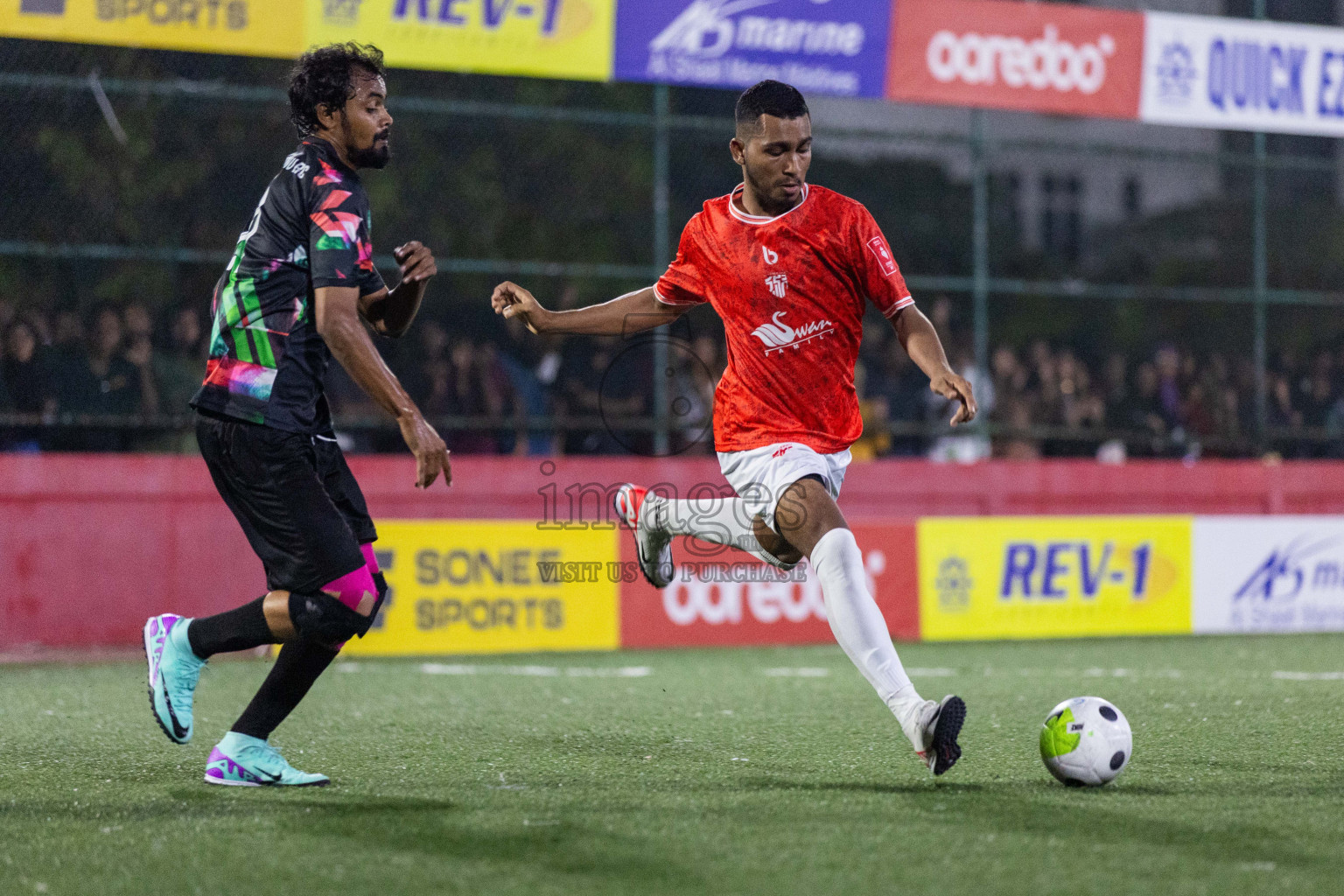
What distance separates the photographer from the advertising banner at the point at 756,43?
12.7m

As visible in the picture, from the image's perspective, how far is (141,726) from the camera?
671 cm

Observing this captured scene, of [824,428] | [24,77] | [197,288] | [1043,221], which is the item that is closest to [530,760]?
[824,428]

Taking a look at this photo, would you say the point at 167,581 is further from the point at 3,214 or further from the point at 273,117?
the point at 273,117

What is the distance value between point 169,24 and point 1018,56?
24.0 ft

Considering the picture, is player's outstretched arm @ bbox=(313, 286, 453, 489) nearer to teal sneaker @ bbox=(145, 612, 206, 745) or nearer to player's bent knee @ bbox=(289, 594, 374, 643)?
player's bent knee @ bbox=(289, 594, 374, 643)

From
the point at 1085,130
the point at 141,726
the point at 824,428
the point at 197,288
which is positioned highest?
the point at 1085,130

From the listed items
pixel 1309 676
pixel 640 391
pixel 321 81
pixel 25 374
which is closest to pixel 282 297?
pixel 321 81

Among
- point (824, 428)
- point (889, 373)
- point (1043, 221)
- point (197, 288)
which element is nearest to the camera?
point (824, 428)

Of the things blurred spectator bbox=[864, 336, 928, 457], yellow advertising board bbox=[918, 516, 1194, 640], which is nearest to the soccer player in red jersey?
yellow advertising board bbox=[918, 516, 1194, 640]

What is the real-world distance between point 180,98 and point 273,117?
6.07 feet

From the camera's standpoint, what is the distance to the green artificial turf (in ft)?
11.9

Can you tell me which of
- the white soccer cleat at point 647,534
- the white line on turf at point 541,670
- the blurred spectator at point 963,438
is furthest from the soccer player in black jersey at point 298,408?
the blurred spectator at point 963,438

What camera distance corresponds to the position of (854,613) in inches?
195

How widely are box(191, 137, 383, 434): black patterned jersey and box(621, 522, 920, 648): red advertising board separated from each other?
632 cm
